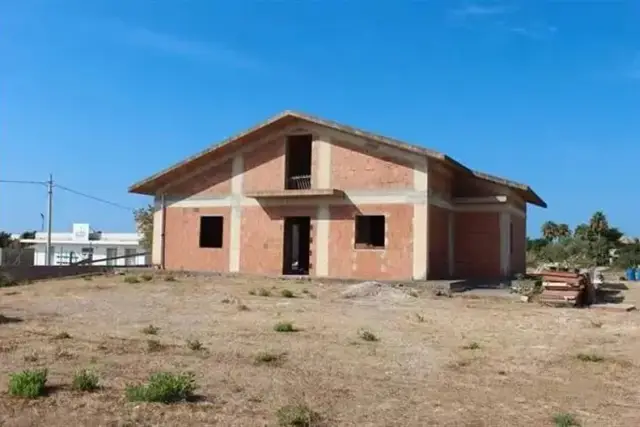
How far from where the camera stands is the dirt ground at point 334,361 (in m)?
7.00

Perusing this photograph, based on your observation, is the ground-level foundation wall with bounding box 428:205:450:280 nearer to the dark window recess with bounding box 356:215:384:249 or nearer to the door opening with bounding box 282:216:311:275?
the dark window recess with bounding box 356:215:384:249

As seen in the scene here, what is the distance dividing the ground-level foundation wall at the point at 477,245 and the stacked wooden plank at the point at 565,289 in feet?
20.3

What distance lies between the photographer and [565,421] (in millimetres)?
6695

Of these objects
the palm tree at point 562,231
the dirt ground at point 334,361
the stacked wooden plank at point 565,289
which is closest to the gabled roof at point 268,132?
the stacked wooden plank at point 565,289

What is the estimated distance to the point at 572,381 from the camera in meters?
9.15

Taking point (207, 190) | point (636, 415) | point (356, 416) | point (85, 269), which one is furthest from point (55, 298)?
point (636, 415)

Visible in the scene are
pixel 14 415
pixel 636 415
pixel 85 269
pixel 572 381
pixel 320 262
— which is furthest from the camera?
pixel 85 269

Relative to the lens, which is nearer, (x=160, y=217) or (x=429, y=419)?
(x=429, y=419)

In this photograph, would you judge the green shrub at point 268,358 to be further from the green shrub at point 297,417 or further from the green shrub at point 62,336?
the green shrub at point 62,336

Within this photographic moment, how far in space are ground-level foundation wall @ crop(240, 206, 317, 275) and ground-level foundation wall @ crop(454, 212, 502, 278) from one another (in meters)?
6.25

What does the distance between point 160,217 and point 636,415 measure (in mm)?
24577

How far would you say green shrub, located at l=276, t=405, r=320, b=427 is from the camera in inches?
255

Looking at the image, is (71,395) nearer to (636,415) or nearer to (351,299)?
(636,415)

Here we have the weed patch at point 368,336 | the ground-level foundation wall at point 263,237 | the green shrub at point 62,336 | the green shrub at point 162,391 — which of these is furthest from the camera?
the ground-level foundation wall at point 263,237
